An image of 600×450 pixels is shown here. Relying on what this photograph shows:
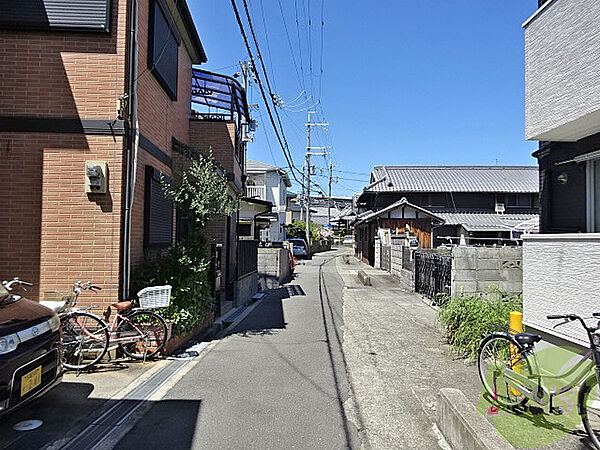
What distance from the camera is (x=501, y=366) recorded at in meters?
4.81

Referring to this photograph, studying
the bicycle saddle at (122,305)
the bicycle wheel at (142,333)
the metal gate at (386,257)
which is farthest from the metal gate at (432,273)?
the bicycle saddle at (122,305)

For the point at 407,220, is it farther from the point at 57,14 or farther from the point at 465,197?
the point at 57,14

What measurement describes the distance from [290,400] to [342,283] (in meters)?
13.5

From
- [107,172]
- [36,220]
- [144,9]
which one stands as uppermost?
[144,9]

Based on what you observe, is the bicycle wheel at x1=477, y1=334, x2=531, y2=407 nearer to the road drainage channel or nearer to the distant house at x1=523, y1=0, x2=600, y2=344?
the distant house at x1=523, y1=0, x2=600, y2=344

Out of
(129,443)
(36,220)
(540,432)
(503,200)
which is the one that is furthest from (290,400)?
(503,200)

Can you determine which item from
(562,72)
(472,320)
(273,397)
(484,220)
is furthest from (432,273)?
(484,220)

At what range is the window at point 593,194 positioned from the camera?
688cm

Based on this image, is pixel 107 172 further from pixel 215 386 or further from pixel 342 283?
pixel 342 283

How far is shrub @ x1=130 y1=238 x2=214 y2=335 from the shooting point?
714 cm

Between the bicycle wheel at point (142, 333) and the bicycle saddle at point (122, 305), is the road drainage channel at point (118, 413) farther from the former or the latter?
the bicycle saddle at point (122, 305)

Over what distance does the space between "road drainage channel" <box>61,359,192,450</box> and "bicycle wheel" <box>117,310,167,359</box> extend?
473mm

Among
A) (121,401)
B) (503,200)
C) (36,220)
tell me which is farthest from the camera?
(503,200)

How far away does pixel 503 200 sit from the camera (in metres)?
33.6
